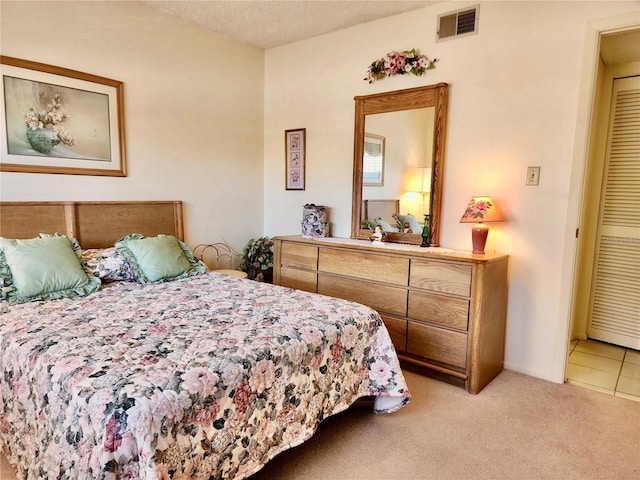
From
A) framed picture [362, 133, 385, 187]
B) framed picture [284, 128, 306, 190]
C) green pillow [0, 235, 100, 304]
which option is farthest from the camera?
framed picture [284, 128, 306, 190]

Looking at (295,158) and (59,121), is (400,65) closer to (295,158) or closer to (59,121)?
(295,158)

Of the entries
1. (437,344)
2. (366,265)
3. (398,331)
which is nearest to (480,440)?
(437,344)

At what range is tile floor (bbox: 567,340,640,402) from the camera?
2.56 metres

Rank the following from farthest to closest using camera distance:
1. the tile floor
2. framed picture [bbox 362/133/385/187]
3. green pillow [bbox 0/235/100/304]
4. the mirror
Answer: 1. framed picture [bbox 362/133/385/187]
2. the mirror
3. the tile floor
4. green pillow [bbox 0/235/100/304]

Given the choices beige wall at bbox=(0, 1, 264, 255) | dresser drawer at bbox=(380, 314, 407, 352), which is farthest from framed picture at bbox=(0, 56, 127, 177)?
dresser drawer at bbox=(380, 314, 407, 352)

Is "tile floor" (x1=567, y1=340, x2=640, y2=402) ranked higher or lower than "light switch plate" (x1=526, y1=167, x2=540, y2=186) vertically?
lower

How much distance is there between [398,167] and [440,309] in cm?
117

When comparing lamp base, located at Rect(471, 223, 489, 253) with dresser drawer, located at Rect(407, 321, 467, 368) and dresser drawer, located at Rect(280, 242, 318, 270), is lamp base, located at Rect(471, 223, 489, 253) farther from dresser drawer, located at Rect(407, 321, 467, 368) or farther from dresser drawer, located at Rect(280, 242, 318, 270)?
dresser drawer, located at Rect(280, 242, 318, 270)

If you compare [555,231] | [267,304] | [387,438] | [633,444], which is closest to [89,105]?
[267,304]

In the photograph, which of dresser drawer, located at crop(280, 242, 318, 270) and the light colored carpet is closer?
the light colored carpet

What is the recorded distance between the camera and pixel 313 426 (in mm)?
1746

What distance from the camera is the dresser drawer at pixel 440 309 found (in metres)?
2.47

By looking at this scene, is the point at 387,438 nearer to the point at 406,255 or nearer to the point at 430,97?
the point at 406,255

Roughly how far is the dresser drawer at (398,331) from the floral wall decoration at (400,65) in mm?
1844
